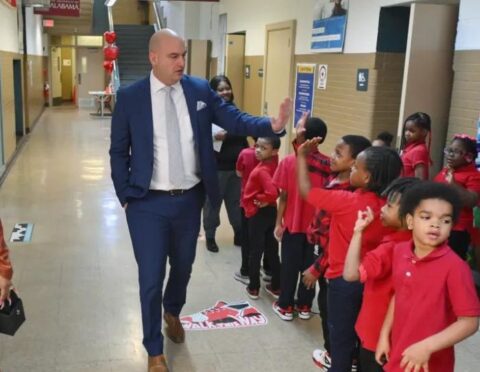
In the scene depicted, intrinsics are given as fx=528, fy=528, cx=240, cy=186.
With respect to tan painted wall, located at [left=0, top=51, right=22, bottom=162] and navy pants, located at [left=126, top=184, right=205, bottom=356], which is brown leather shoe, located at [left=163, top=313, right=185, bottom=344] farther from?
tan painted wall, located at [left=0, top=51, right=22, bottom=162]

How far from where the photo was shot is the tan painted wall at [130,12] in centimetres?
1852

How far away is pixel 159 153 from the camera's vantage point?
8.66ft

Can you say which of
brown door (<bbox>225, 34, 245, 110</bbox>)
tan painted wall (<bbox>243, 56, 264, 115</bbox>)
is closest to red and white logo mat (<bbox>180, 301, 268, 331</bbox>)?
tan painted wall (<bbox>243, 56, 264, 115</bbox>)

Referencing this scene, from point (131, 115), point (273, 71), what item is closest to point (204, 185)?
point (131, 115)

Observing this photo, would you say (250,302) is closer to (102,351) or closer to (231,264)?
(231,264)

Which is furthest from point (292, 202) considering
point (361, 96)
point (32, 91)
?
point (32, 91)

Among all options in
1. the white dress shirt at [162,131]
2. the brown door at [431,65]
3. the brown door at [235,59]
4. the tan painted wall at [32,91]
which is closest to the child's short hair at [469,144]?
the brown door at [431,65]

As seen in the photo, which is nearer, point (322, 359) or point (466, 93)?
point (322, 359)

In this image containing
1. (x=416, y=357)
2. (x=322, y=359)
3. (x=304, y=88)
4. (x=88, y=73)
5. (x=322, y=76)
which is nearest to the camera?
(x=416, y=357)

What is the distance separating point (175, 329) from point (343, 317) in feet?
3.67

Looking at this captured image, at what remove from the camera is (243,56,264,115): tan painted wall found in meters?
8.34

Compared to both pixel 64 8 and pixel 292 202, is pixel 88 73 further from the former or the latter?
pixel 292 202

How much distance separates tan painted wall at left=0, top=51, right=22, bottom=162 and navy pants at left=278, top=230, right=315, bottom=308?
594 centimetres

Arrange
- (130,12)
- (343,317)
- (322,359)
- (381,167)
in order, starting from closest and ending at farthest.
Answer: (381,167) < (343,317) < (322,359) < (130,12)
